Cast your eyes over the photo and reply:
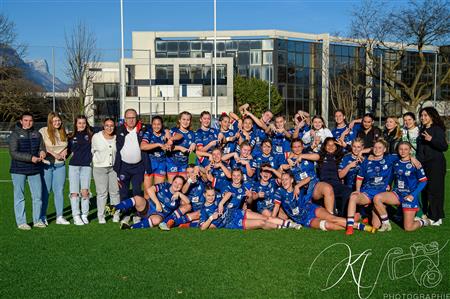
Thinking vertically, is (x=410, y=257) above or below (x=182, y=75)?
below

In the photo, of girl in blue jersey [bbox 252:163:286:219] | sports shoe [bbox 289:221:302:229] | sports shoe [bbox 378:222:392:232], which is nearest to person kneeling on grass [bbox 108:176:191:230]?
girl in blue jersey [bbox 252:163:286:219]

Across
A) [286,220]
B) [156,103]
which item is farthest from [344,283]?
[156,103]

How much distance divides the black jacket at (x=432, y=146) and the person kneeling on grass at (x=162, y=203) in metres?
3.74

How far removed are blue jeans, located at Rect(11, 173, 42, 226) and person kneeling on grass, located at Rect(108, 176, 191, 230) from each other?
3.81 ft

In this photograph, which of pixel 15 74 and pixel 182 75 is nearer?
pixel 15 74

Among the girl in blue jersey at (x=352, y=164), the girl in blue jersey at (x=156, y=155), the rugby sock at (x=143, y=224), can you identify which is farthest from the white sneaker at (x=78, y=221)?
the girl in blue jersey at (x=352, y=164)

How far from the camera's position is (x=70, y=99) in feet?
106

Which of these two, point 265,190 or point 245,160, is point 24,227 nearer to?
point 245,160

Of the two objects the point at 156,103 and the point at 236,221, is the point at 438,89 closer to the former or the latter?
the point at 156,103

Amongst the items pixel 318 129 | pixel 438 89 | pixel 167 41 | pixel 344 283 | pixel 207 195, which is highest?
pixel 167 41

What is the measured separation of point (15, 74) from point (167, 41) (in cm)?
1356

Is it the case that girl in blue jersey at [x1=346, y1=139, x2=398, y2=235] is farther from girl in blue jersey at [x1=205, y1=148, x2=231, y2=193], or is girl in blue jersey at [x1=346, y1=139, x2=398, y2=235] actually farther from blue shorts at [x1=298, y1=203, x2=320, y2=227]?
girl in blue jersey at [x1=205, y1=148, x2=231, y2=193]

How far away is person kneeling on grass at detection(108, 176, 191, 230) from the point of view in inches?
281

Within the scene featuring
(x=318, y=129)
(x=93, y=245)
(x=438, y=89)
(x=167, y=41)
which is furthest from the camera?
(x=167, y=41)
